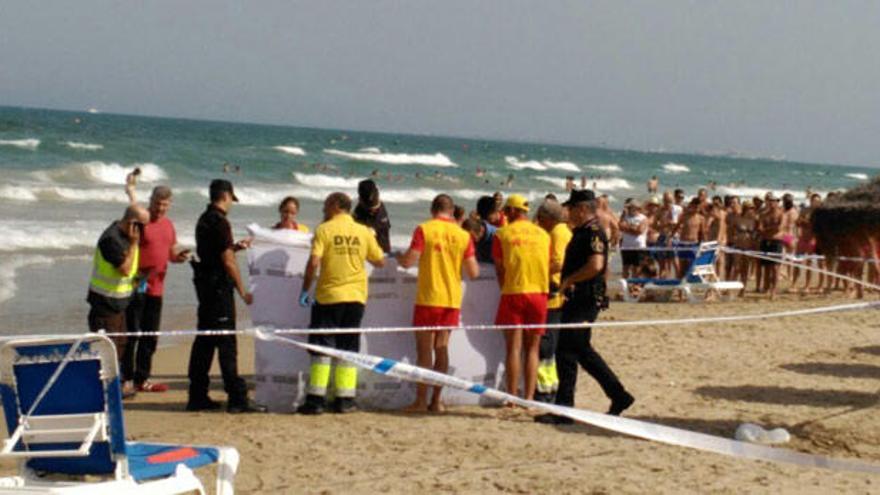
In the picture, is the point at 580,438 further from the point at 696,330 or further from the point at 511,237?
the point at 696,330

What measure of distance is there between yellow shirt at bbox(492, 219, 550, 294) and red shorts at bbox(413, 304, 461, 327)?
1.35 feet

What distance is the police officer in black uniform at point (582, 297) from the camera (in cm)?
783

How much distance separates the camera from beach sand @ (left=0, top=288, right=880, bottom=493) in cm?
651

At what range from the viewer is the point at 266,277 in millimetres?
8125

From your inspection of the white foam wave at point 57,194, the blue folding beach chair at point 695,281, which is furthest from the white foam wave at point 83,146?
the blue folding beach chair at point 695,281

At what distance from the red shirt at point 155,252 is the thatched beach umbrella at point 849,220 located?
15.5 ft

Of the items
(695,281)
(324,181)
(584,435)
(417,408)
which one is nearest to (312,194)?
(324,181)

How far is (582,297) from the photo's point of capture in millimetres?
7895

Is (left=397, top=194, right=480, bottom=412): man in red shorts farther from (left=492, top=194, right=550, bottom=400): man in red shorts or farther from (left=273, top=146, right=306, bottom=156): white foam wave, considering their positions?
(left=273, top=146, right=306, bottom=156): white foam wave

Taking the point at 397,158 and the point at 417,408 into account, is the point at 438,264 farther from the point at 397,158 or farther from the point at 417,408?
the point at 397,158

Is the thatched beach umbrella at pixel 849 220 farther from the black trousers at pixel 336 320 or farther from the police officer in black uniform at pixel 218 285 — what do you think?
the police officer in black uniform at pixel 218 285

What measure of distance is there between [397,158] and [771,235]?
57.5 meters

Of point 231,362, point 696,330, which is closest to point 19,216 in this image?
point 696,330

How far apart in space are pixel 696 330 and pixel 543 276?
5146mm
